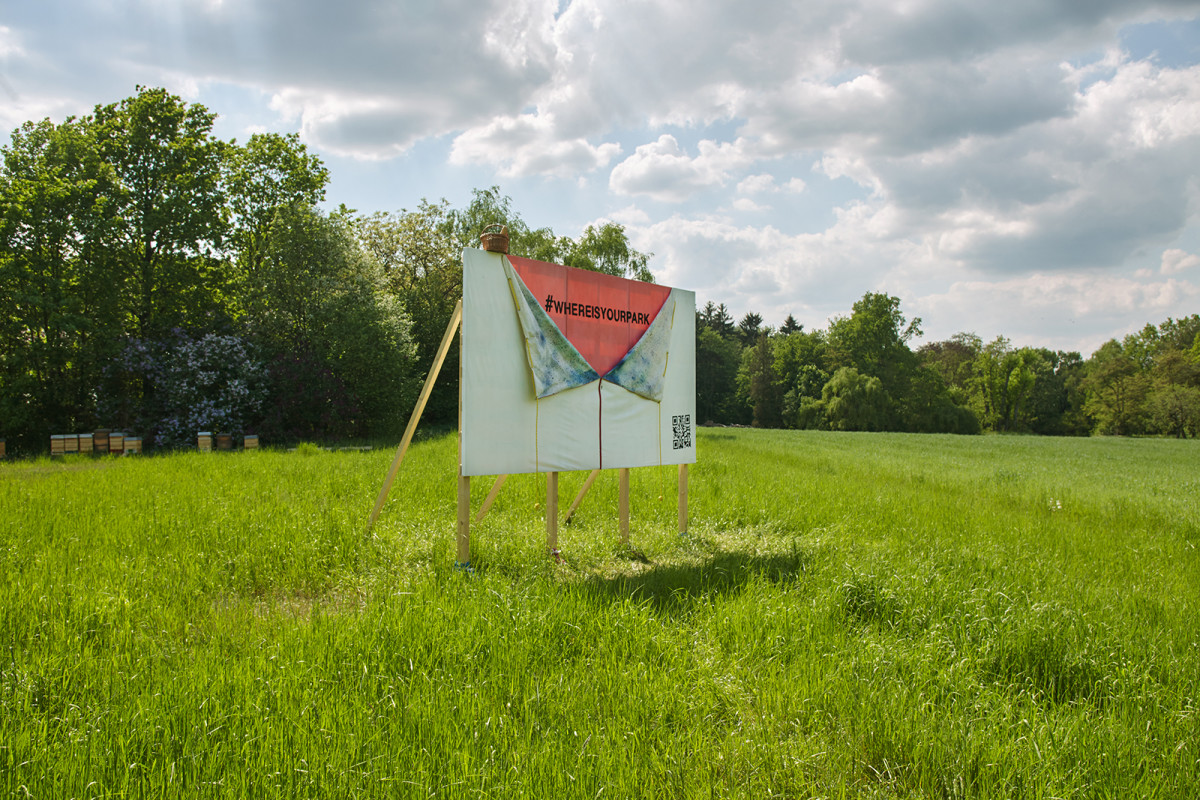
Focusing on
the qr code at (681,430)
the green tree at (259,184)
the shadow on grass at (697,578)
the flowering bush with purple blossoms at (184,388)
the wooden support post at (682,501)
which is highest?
the green tree at (259,184)

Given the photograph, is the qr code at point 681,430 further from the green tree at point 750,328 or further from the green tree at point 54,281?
the green tree at point 750,328

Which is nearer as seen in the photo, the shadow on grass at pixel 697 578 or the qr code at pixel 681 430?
the shadow on grass at pixel 697 578

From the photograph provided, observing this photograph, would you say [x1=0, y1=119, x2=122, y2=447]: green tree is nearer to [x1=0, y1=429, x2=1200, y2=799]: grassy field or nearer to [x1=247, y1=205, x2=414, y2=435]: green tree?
[x1=247, y1=205, x2=414, y2=435]: green tree

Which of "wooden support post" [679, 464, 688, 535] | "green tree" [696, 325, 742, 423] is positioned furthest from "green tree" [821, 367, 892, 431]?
"wooden support post" [679, 464, 688, 535]

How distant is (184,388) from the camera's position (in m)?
16.5

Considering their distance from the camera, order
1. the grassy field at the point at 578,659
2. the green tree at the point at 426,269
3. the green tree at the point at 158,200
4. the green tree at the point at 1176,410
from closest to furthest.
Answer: the grassy field at the point at 578,659 → the green tree at the point at 158,200 → the green tree at the point at 426,269 → the green tree at the point at 1176,410

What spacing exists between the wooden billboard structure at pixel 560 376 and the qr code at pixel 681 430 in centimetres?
1

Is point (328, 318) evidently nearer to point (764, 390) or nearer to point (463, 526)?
point (463, 526)

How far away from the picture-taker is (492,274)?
545 cm

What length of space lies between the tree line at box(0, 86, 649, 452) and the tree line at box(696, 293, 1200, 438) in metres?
39.4

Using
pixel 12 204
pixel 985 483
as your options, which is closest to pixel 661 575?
pixel 985 483

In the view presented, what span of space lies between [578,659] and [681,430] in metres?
3.83

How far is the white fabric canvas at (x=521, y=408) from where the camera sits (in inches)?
207

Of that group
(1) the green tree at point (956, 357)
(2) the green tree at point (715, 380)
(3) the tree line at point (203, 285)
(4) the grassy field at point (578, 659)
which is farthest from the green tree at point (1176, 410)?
(4) the grassy field at point (578, 659)
